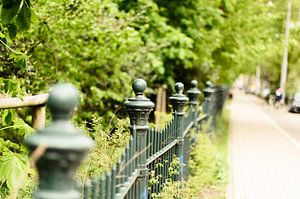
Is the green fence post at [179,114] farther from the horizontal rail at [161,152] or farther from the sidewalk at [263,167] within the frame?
the sidewalk at [263,167]

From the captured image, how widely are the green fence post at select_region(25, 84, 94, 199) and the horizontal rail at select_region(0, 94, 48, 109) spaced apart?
8.24ft

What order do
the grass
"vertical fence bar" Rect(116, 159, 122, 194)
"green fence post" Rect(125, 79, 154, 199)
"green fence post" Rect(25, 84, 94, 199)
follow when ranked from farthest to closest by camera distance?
the grass
"green fence post" Rect(125, 79, 154, 199)
"vertical fence bar" Rect(116, 159, 122, 194)
"green fence post" Rect(25, 84, 94, 199)

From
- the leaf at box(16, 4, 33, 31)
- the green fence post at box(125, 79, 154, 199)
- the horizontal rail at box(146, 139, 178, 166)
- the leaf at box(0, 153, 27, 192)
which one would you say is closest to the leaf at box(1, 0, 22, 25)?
the leaf at box(16, 4, 33, 31)

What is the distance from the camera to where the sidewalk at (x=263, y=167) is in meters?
7.21

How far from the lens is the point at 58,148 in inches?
63.1

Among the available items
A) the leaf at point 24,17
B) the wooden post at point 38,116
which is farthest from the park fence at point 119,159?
the wooden post at point 38,116

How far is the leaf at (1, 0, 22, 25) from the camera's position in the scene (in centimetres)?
306

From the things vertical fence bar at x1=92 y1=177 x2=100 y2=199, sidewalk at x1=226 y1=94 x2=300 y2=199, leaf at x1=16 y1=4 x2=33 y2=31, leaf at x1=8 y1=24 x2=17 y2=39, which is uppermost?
leaf at x1=16 y1=4 x2=33 y2=31

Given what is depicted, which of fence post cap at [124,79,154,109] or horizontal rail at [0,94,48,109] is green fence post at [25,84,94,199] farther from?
horizontal rail at [0,94,48,109]

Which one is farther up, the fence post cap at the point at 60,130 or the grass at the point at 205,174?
the fence post cap at the point at 60,130

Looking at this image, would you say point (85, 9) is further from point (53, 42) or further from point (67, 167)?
point (67, 167)

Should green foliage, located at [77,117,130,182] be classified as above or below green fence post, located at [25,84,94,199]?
below

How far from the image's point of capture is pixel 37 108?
16.0ft

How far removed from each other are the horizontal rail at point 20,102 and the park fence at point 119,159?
109 cm
